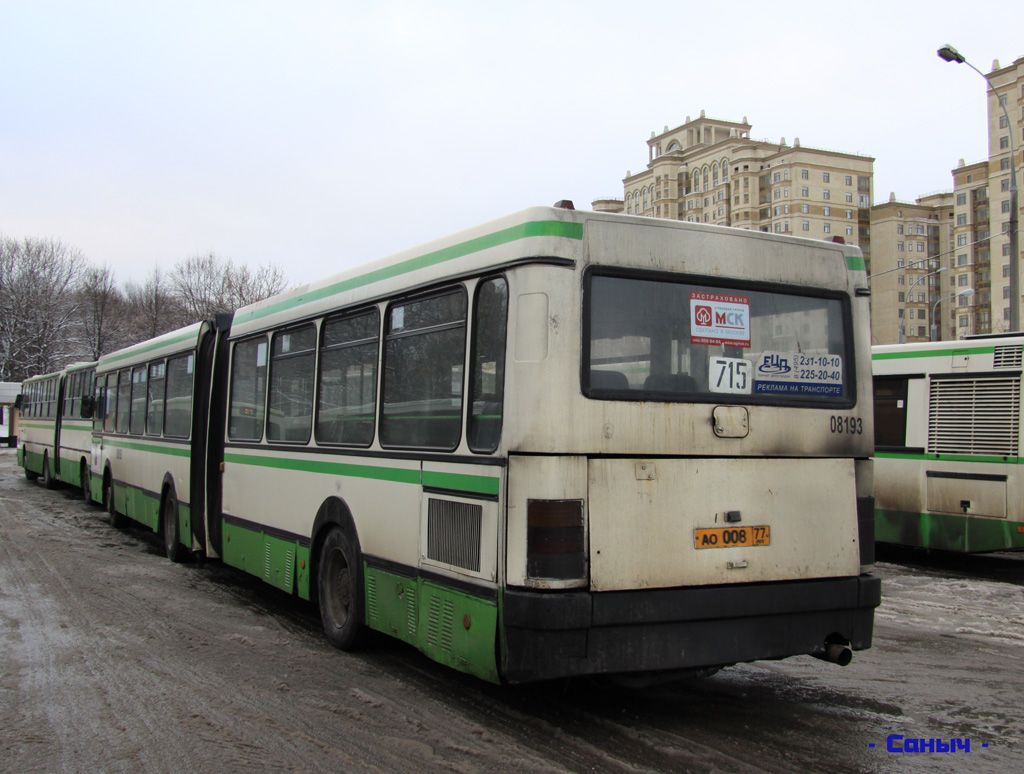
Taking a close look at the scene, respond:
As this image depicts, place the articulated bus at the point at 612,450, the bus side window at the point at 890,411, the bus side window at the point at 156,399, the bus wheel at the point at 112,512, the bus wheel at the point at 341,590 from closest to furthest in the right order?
the articulated bus at the point at 612,450 < the bus wheel at the point at 341,590 < the bus side window at the point at 890,411 < the bus side window at the point at 156,399 < the bus wheel at the point at 112,512

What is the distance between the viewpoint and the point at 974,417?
11250 millimetres

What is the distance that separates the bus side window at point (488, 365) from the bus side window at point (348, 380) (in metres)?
1.42

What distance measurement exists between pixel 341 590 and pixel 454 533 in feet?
7.38

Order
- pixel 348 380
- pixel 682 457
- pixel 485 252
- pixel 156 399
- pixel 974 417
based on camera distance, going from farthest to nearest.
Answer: pixel 156 399, pixel 974 417, pixel 348 380, pixel 485 252, pixel 682 457

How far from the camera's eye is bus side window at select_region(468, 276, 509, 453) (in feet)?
16.5

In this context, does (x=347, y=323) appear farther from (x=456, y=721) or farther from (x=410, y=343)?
(x=456, y=721)

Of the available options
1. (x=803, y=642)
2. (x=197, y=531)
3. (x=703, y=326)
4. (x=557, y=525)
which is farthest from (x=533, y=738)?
(x=197, y=531)

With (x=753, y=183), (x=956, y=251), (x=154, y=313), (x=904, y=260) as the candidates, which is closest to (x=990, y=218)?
(x=956, y=251)

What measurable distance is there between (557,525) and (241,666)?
10.2 feet

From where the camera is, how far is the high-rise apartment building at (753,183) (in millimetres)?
97125

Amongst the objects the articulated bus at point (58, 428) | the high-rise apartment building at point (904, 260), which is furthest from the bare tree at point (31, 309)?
the high-rise apartment building at point (904, 260)

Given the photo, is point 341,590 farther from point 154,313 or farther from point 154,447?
point 154,313

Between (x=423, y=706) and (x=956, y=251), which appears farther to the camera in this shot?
(x=956, y=251)

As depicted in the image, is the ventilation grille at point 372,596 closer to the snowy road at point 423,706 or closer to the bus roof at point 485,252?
the snowy road at point 423,706
